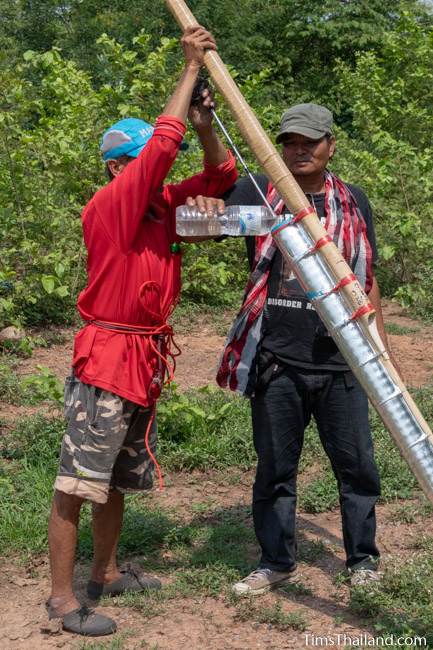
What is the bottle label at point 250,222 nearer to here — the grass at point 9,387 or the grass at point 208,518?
the grass at point 208,518

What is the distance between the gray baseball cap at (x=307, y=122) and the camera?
3693 millimetres

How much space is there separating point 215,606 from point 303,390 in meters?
0.96

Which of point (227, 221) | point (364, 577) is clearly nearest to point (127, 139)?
point (227, 221)

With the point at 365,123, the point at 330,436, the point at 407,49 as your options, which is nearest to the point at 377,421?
the point at 330,436

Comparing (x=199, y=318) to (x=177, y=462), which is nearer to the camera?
(x=177, y=462)

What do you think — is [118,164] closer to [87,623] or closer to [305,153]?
[305,153]

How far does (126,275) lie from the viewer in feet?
→ 11.5

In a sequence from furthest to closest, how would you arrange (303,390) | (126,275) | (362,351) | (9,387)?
(9,387) < (303,390) < (126,275) < (362,351)

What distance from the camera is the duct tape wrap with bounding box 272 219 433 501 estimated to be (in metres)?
3.15

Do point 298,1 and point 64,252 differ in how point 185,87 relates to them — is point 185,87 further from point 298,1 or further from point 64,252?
point 298,1

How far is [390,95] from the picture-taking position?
13.1m

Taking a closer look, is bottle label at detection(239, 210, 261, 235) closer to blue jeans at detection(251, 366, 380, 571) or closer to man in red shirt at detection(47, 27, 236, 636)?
man in red shirt at detection(47, 27, 236, 636)

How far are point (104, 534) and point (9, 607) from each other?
1.69 ft

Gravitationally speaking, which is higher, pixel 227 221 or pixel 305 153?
pixel 305 153
